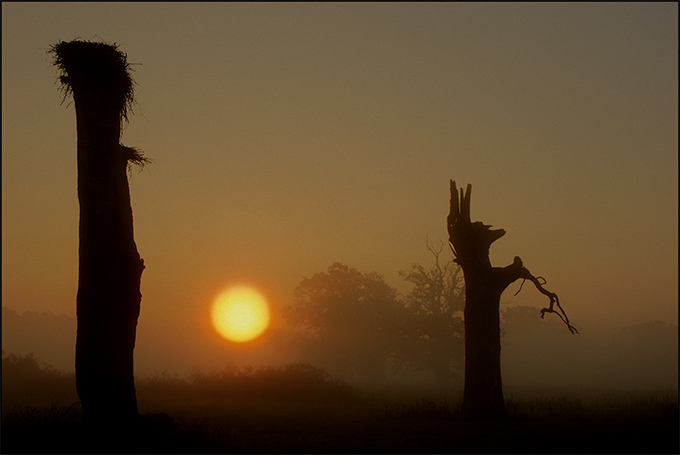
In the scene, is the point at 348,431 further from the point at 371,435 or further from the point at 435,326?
the point at 435,326

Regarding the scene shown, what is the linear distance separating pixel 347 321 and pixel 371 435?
36.4 m

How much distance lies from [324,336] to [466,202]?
34.9 m

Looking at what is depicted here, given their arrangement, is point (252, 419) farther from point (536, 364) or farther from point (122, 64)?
point (536, 364)

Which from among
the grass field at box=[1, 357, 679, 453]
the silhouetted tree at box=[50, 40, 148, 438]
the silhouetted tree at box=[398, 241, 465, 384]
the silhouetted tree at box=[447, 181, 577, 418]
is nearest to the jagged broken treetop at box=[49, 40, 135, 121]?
the silhouetted tree at box=[50, 40, 148, 438]

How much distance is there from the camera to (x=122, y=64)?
11977 mm

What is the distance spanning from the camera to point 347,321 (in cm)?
4722

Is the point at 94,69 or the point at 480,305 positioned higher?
the point at 94,69

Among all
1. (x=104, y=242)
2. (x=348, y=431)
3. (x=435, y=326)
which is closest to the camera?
(x=104, y=242)

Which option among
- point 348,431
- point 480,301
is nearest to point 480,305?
point 480,301

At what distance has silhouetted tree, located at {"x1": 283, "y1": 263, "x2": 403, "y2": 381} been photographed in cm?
4562

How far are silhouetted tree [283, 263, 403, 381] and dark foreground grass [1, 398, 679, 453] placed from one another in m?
31.2

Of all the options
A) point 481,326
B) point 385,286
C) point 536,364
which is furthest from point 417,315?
point 536,364

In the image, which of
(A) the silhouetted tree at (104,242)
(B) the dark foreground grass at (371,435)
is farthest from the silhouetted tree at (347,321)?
(A) the silhouetted tree at (104,242)

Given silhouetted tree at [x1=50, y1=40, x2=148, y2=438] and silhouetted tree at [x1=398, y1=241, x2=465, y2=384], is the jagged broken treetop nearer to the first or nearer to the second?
silhouetted tree at [x1=50, y1=40, x2=148, y2=438]
